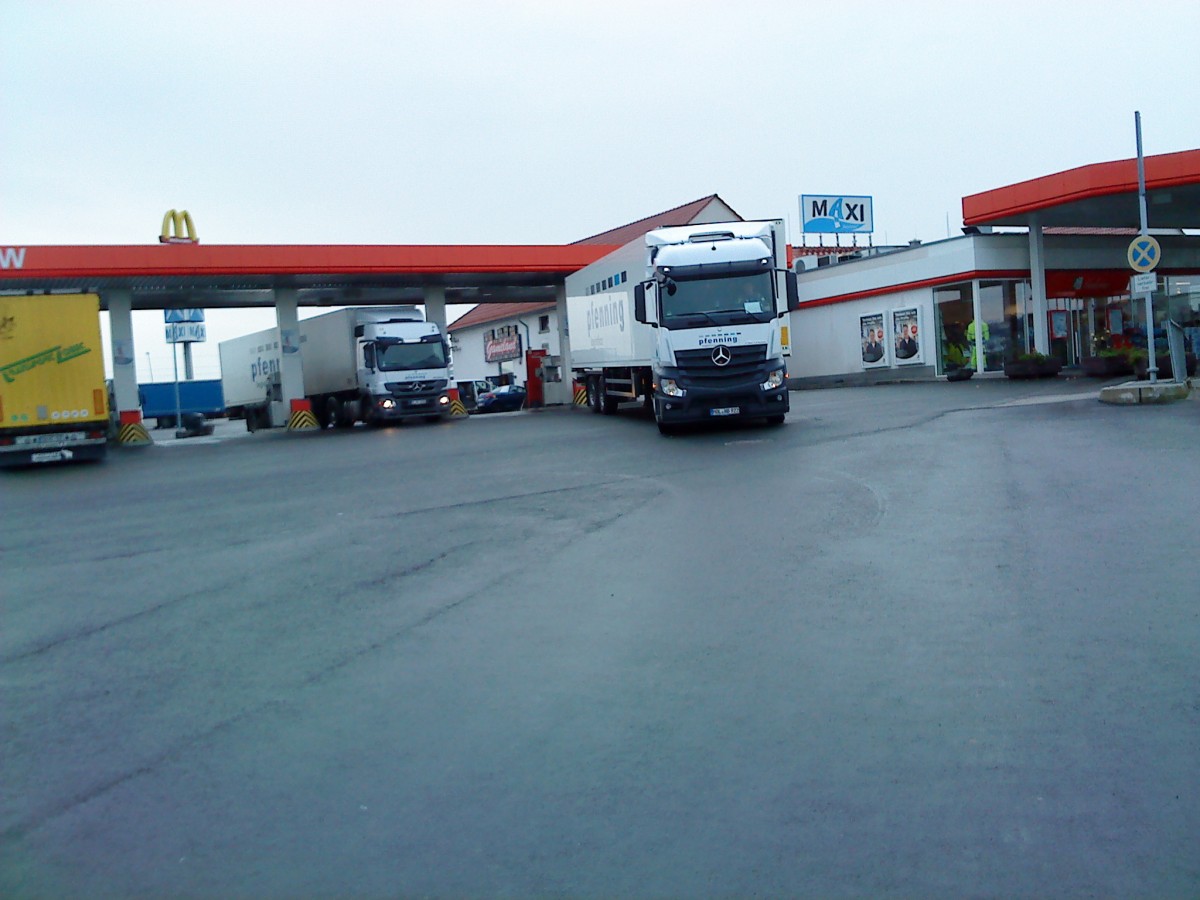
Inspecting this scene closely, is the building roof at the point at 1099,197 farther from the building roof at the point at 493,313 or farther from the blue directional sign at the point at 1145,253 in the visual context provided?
the building roof at the point at 493,313

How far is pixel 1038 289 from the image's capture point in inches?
1443

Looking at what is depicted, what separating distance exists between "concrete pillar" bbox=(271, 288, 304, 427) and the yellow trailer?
577 inches

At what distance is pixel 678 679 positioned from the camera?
18.7 feet

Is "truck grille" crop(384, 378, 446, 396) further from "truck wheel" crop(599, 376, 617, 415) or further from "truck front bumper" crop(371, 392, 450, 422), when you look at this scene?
"truck wheel" crop(599, 376, 617, 415)

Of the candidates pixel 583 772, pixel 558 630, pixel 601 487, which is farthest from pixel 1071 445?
pixel 583 772

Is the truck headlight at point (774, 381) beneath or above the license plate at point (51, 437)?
above

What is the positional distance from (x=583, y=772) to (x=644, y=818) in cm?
51

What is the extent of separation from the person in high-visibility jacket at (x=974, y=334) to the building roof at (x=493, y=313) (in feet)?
80.4

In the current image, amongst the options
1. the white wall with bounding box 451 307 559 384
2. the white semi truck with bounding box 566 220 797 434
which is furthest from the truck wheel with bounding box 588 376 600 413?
the white wall with bounding box 451 307 559 384

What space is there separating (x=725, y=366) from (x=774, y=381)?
0.93 metres

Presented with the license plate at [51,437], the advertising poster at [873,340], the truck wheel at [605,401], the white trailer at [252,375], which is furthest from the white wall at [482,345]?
the license plate at [51,437]

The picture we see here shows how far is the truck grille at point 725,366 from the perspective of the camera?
19.6 metres

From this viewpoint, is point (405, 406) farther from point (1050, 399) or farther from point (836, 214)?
point (836, 214)

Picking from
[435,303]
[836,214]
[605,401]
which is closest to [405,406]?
[605,401]
